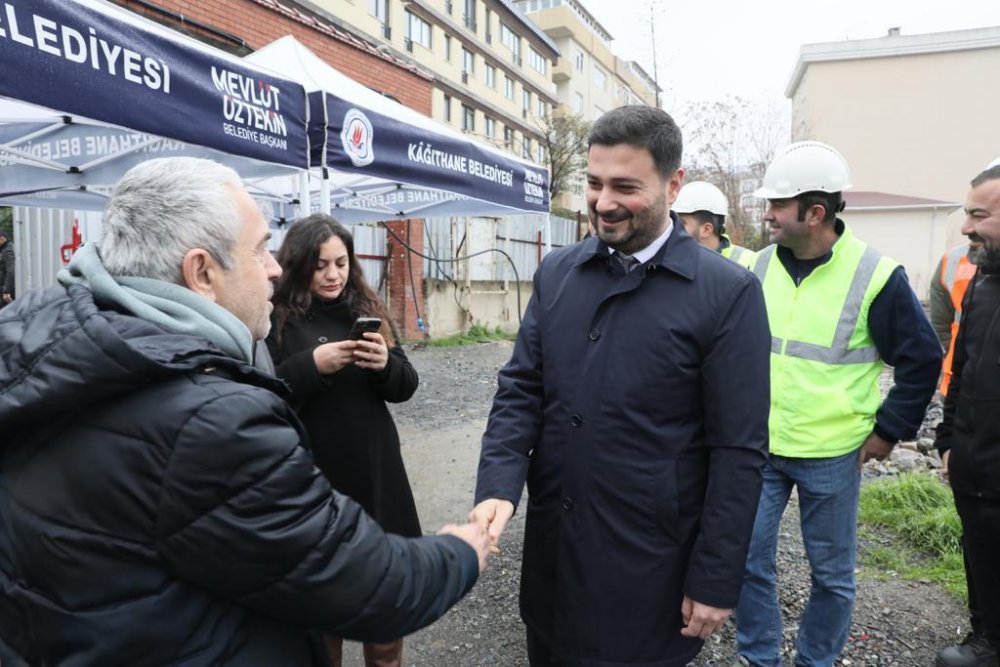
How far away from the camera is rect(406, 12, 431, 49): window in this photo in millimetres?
25206

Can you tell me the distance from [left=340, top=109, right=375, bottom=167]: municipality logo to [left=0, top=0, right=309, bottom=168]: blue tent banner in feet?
0.90

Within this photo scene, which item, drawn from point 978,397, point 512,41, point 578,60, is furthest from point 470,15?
point 978,397

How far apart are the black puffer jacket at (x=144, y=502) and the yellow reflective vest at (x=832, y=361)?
1946 mm

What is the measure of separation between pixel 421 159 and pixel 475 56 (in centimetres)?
2890

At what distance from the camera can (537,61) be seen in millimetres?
36531

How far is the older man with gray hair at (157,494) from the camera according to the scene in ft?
3.26

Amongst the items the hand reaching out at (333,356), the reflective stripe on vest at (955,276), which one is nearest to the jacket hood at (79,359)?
the hand reaching out at (333,356)

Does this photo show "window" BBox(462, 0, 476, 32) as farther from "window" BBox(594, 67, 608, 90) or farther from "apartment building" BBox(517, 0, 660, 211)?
"window" BBox(594, 67, 608, 90)

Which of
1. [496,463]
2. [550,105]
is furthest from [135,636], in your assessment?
[550,105]

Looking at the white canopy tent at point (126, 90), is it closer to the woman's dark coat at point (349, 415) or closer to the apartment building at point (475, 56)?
the woman's dark coat at point (349, 415)

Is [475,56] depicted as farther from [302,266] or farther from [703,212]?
[302,266]

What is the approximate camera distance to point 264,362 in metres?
2.18

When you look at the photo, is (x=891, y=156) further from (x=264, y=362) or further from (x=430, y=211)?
(x=264, y=362)

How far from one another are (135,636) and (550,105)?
1586 inches
